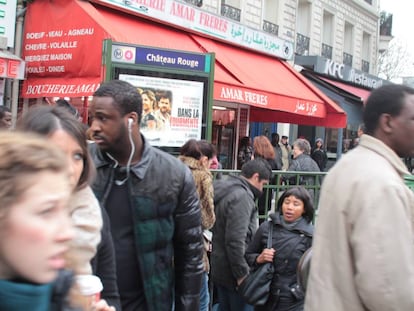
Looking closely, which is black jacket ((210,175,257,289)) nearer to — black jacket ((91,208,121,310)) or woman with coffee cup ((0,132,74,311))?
black jacket ((91,208,121,310))

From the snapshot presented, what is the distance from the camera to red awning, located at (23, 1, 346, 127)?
910cm

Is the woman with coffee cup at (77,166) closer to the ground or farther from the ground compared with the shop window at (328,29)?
closer to the ground


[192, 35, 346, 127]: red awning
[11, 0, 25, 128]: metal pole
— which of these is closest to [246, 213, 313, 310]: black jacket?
[192, 35, 346, 127]: red awning

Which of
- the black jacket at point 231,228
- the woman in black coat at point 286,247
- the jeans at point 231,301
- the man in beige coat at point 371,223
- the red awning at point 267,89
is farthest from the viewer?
the red awning at point 267,89

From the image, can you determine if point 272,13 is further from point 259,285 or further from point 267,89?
point 259,285

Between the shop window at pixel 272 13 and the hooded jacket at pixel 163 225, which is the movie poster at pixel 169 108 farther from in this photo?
the shop window at pixel 272 13

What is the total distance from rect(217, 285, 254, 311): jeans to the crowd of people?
6.71 ft

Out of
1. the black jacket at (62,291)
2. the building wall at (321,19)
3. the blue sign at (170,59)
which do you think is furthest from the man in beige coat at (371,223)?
the building wall at (321,19)

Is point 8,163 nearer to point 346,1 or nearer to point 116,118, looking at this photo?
point 116,118

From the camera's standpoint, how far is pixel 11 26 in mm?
9477

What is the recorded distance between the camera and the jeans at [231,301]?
4.83 meters

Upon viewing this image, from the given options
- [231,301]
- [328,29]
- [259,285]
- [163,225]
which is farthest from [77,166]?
[328,29]

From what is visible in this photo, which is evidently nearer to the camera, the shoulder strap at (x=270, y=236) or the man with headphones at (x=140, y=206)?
the man with headphones at (x=140, y=206)

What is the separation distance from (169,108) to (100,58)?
8.34 ft
